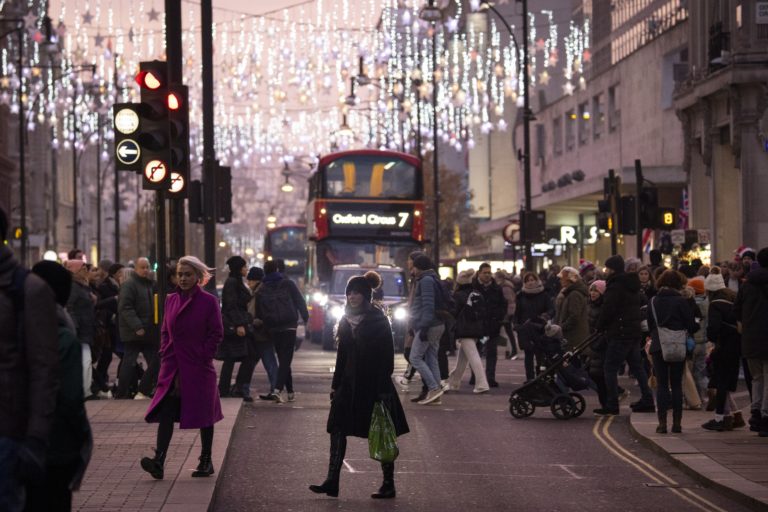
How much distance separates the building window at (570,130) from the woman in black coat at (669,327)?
167ft

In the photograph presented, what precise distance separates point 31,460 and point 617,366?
509 inches

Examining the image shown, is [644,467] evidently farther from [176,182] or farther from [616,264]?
[176,182]

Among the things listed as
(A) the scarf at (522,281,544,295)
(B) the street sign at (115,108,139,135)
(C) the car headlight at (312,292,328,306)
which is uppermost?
(B) the street sign at (115,108,139,135)

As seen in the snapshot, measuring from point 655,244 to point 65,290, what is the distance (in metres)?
44.2

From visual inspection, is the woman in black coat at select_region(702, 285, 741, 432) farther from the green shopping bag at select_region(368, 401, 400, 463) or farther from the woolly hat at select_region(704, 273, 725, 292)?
the green shopping bag at select_region(368, 401, 400, 463)

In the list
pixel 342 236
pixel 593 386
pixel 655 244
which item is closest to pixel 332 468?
pixel 593 386

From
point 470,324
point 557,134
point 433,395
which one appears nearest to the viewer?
point 433,395

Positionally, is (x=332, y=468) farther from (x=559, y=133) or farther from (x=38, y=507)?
(x=559, y=133)

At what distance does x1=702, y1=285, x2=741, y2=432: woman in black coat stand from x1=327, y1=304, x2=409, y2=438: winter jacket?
5082 millimetres

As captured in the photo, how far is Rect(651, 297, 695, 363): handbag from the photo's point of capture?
15945 mm

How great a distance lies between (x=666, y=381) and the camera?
16.4 metres

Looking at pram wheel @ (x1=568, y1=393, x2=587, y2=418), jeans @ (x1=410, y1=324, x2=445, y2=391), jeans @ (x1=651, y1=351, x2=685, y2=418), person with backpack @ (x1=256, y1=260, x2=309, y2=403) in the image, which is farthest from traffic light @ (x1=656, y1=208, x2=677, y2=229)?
jeans @ (x1=651, y1=351, x2=685, y2=418)

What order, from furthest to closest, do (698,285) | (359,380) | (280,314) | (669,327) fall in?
1. (280,314)
2. (698,285)
3. (669,327)
4. (359,380)

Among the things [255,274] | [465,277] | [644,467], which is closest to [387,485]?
[644,467]
